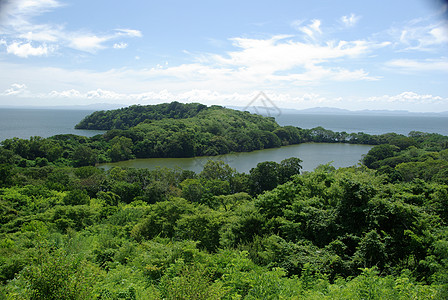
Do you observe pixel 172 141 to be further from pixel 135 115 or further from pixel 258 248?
pixel 135 115

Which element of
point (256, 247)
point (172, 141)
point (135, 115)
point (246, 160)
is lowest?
point (246, 160)

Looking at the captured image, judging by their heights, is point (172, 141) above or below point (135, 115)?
below

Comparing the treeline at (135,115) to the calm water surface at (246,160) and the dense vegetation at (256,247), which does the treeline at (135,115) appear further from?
the dense vegetation at (256,247)

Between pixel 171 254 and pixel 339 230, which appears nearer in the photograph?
pixel 171 254

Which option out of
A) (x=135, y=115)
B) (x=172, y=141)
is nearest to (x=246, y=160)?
(x=172, y=141)

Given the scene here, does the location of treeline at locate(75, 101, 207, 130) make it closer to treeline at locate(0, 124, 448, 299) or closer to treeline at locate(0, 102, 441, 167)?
treeline at locate(0, 102, 441, 167)

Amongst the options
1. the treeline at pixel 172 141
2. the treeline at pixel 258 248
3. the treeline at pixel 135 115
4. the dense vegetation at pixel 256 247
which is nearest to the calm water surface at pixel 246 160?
the treeline at pixel 172 141

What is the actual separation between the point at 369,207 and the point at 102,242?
1048 cm

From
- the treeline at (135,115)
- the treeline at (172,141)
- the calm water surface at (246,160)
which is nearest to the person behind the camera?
the treeline at (172,141)

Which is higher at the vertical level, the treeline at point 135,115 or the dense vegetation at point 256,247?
the treeline at point 135,115

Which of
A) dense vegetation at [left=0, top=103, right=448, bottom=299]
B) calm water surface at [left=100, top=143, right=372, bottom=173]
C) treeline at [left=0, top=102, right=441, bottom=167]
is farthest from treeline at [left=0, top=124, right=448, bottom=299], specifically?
treeline at [left=0, top=102, right=441, bottom=167]

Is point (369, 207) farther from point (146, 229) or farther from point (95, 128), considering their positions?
point (95, 128)

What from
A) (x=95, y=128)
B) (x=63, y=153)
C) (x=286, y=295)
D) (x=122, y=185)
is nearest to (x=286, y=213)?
(x=286, y=295)

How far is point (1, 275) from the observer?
316 inches
